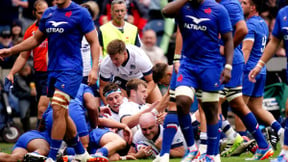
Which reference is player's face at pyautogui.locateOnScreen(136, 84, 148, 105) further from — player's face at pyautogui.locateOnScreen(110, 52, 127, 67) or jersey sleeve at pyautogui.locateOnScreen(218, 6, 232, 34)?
jersey sleeve at pyautogui.locateOnScreen(218, 6, 232, 34)

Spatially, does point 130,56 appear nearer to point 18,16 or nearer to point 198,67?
point 198,67

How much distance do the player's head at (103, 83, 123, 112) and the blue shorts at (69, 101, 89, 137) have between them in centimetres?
113

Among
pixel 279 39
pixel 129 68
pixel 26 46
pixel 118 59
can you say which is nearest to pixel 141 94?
pixel 118 59

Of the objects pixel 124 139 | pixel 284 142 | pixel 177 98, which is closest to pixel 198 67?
pixel 177 98

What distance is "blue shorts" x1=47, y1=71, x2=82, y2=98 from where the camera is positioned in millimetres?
10469

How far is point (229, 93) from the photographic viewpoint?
38.6 feet

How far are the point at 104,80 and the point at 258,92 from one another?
2.52 metres

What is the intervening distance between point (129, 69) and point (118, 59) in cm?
55

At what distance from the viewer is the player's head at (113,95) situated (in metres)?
12.7

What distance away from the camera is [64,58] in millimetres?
10586

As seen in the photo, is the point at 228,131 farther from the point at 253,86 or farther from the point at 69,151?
the point at 69,151

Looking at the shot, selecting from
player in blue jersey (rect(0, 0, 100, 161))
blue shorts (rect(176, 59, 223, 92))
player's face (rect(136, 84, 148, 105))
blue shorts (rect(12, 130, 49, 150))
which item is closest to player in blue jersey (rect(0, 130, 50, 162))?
blue shorts (rect(12, 130, 49, 150))

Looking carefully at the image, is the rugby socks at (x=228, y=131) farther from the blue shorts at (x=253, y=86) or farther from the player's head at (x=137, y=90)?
the player's head at (x=137, y=90)

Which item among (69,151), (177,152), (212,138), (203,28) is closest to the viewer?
(203,28)
